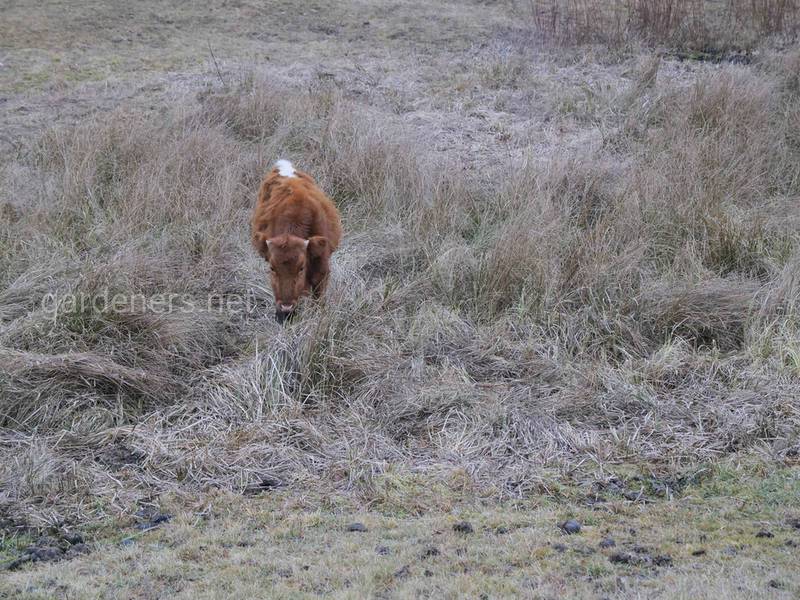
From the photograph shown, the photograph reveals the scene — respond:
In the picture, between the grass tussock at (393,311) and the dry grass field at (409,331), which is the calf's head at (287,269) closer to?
the grass tussock at (393,311)

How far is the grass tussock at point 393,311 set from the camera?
6.10 m

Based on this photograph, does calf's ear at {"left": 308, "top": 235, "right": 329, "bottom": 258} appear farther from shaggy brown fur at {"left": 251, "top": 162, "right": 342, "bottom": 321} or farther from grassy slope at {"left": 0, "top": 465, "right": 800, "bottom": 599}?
grassy slope at {"left": 0, "top": 465, "right": 800, "bottom": 599}

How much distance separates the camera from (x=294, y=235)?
7.75 m

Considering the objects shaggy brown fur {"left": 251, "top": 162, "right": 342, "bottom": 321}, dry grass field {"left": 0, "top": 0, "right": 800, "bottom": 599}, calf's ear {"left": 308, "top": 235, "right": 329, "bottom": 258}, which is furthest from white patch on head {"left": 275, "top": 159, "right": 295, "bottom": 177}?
calf's ear {"left": 308, "top": 235, "right": 329, "bottom": 258}

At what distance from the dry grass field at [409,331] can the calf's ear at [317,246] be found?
0.46 m

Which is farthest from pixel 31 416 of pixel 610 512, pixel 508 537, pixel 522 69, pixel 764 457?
pixel 522 69

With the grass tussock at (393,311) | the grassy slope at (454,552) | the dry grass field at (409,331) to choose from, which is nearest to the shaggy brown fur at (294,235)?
the grass tussock at (393,311)

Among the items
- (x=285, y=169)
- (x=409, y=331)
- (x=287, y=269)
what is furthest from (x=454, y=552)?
(x=285, y=169)

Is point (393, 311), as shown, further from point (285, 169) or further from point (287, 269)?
point (285, 169)

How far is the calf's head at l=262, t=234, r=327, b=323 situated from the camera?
295 inches

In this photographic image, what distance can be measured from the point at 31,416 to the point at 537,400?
3529mm

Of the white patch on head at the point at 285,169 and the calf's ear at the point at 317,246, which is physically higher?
the white patch on head at the point at 285,169

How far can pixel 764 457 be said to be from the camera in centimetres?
589

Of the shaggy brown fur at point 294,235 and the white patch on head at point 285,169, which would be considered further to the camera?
the white patch on head at point 285,169
